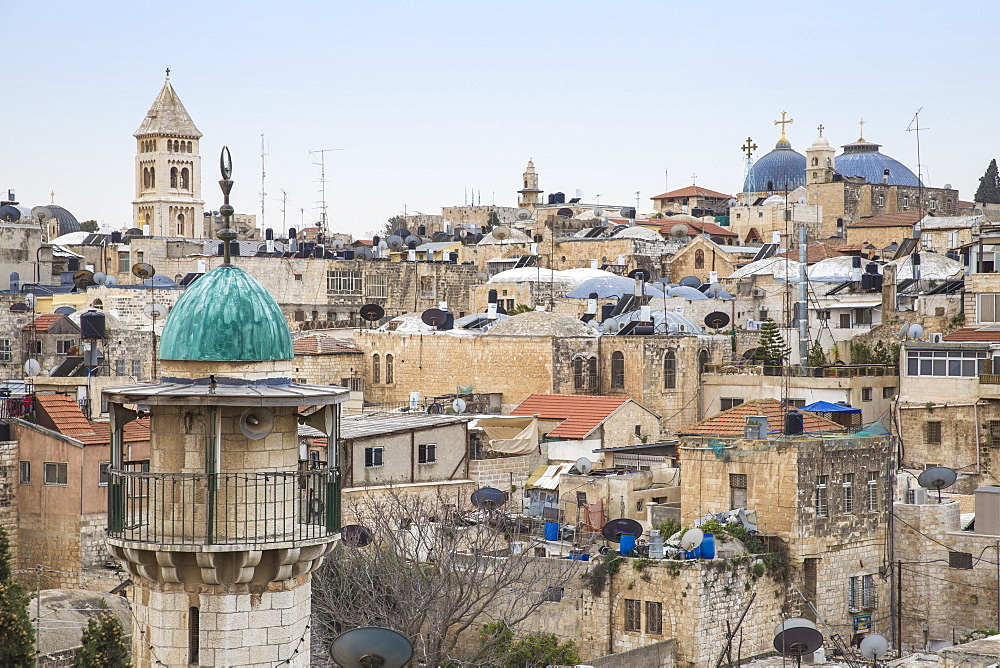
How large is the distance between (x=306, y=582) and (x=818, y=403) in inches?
909

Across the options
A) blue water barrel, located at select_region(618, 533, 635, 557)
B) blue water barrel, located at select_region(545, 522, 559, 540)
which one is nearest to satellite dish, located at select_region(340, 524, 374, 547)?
blue water barrel, located at select_region(545, 522, 559, 540)

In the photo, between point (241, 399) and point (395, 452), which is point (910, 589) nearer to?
point (395, 452)

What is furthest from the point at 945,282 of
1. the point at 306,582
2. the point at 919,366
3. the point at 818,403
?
the point at 306,582

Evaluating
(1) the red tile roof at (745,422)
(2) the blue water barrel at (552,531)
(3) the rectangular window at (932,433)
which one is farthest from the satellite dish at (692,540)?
(3) the rectangular window at (932,433)

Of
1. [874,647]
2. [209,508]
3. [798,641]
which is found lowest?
[874,647]

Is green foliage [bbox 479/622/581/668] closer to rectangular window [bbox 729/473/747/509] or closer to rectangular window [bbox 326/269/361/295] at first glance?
rectangular window [bbox 729/473/747/509]

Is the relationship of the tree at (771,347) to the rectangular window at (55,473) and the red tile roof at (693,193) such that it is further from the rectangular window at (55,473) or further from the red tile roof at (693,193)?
the red tile roof at (693,193)

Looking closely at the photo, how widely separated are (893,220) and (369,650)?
5632 cm

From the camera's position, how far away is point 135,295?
4562 cm

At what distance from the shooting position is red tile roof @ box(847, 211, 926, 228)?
65375mm

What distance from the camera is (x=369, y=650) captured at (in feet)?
43.0

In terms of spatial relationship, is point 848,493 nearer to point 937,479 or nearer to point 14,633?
point 937,479

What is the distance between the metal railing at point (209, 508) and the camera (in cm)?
1037

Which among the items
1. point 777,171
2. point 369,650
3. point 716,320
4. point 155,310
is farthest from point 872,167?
point 369,650
